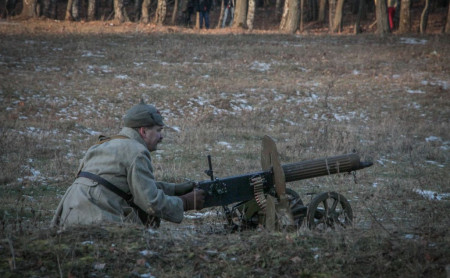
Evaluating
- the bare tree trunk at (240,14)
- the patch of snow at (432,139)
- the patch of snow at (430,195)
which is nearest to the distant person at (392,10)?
the bare tree trunk at (240,14)

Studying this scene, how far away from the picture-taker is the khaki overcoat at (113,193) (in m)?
5.37

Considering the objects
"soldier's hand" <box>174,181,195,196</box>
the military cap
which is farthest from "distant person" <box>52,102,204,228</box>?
"soldier's hand" <box>174,181,195,196</box>

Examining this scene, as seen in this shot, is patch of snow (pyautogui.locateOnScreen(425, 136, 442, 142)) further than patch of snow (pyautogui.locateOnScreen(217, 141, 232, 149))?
Yes

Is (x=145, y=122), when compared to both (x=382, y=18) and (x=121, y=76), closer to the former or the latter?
(x=121, y=76)

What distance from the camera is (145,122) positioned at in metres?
5.69

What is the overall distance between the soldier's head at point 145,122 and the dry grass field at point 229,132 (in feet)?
3.03

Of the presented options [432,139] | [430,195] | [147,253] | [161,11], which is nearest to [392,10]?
[161,11]

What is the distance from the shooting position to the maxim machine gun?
20.0 feet

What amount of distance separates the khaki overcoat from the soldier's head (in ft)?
0.79

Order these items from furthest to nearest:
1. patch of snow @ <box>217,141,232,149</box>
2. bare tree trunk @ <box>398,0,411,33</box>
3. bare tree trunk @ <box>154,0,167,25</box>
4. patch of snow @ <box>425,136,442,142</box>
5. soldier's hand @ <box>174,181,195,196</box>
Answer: bare tree trunk @ <box>154,0,167,25</box> < bare tree trunk @ <box>398,0,411,33</box> < patch of snow @ <box>425,136,442,142</box> < patch of snow @ <box>217,141,232,149</box> < soldier's hand @ <box>174,181,195,196</box>

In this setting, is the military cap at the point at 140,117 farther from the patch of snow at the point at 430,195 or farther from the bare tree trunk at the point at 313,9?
the bare tree trunk at the point at 313,9

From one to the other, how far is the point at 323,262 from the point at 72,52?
19.4m

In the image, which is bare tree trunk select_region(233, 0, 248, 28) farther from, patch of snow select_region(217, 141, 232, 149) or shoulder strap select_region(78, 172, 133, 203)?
shoulder strap select_region(78, 172, 133, 203)

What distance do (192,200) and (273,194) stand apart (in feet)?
3.20
